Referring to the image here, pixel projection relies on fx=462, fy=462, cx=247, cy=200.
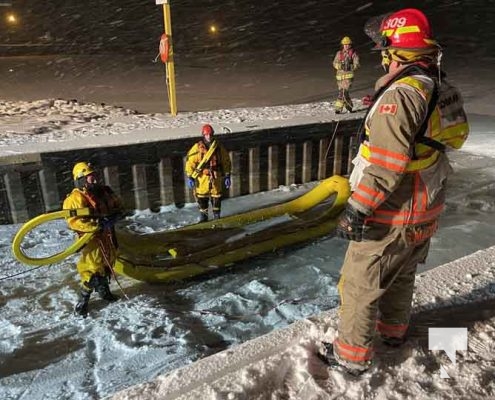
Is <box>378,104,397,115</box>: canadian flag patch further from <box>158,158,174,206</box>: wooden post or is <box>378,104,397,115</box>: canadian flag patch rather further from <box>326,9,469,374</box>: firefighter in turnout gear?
<box>158,158,174,206</box>: wooden post

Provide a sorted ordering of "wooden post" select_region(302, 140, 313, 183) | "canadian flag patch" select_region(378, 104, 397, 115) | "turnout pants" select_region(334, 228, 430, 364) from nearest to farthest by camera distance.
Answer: "canadian flag patch" select_region(378, 104, 397, 115) → "turnout pants" select_region(334, 228, 430, 364) → "wooden post" select_region(302, 140, 313, 183)

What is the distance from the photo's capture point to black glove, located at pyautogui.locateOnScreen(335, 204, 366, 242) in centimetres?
195

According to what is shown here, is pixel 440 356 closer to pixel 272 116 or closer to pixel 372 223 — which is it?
pixel 372 223

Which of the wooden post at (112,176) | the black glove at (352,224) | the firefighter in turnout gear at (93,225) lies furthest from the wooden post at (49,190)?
the black glove at (352,224)

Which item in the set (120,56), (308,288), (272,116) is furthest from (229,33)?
(308,288)

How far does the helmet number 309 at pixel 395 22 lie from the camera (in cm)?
199

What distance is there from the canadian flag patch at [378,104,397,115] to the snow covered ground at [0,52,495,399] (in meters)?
1.19

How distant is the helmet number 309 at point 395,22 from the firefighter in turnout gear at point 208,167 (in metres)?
3.83

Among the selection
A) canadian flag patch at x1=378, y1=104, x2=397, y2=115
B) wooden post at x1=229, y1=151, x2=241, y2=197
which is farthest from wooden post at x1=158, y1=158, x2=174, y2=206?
canadian flag patch at x1=378, y1=104, x2=397, y2=115

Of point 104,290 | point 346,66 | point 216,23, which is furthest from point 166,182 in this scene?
point 216,23

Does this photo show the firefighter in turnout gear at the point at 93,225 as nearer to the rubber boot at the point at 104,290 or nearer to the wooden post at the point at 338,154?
the rubber boot at the point at 104,290

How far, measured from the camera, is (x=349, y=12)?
3562cm

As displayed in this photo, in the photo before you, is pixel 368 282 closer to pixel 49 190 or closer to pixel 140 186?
pixel 140 186

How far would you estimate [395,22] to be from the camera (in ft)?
6.61
